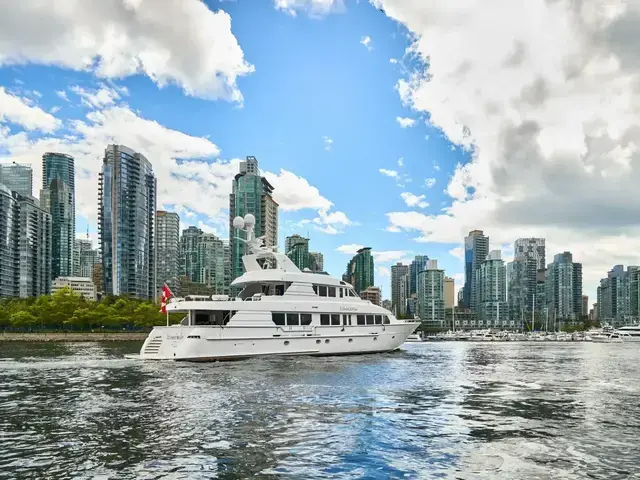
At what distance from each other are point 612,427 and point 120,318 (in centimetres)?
9975

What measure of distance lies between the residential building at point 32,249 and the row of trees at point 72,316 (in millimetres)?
80174

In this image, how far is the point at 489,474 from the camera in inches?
521

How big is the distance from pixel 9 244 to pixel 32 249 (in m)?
12.3

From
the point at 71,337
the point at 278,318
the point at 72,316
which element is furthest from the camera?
the point at 72,316

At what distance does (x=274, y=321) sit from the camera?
44406 mm

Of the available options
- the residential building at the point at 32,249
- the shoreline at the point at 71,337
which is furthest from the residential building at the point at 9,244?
the shoreline at the point at 71,337

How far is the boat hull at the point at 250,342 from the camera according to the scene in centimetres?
4031

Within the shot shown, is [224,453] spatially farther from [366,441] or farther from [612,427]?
[612,427]

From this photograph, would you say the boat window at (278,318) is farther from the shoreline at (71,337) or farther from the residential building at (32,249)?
the residential building at (32,249)

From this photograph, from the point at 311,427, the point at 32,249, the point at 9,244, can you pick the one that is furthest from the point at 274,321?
the point at 32,249

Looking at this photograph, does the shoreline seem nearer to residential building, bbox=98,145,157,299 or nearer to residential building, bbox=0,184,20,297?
residential building, bbox=98,145,157,299

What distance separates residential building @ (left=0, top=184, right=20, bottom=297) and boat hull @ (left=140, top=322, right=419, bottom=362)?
157 meters

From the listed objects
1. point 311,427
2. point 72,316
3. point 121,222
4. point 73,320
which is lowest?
point 73,320

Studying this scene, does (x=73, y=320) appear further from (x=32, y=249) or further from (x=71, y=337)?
(x=32, y=249)
